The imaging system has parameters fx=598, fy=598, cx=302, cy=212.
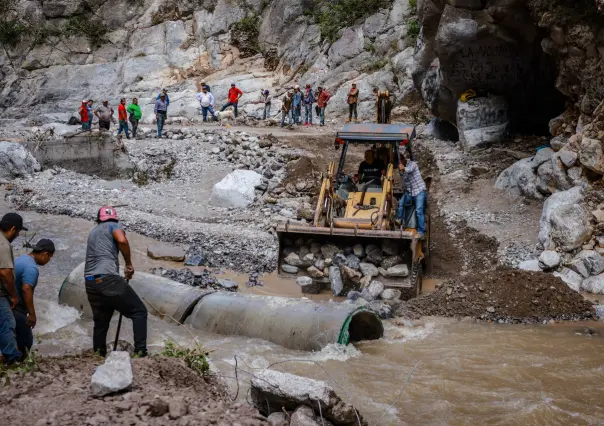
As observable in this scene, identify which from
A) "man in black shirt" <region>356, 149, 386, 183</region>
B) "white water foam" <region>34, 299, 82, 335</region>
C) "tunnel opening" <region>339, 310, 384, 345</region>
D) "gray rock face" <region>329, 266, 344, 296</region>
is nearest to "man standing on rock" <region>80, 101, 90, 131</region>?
"man in black shirt" <region>356, 149, 386, 183</region>

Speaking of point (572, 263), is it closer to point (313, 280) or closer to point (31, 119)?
point (313, 280)

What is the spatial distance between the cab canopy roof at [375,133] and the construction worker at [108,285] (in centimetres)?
520

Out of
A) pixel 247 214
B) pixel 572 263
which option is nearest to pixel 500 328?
pixel 572 263

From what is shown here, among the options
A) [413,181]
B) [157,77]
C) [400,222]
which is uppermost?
[157,77]

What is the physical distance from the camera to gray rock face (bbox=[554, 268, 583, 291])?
8883 mm

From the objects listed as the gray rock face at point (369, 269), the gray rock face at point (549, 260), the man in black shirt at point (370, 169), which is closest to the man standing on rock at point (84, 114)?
the man in black shirt at point (370, 169)

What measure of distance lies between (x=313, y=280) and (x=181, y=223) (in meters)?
4.87

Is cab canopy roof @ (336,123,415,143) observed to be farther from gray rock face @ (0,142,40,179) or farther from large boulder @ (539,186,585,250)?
gray rock face @ (0,142,40,179)

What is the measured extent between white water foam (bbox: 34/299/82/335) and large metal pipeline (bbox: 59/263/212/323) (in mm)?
98

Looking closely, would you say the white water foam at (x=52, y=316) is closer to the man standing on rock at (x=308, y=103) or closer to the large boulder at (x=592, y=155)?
the large boulder at (x=592, y=155)

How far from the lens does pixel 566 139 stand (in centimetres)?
1233

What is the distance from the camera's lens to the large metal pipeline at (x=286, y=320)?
6.45 meters

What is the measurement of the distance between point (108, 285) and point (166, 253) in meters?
5.43

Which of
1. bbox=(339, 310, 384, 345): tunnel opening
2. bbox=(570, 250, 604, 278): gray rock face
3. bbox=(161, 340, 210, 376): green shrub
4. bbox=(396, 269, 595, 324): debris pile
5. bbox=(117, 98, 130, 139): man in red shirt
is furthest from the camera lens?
bbox=(117, 98, 130, 139): man in red shirt
